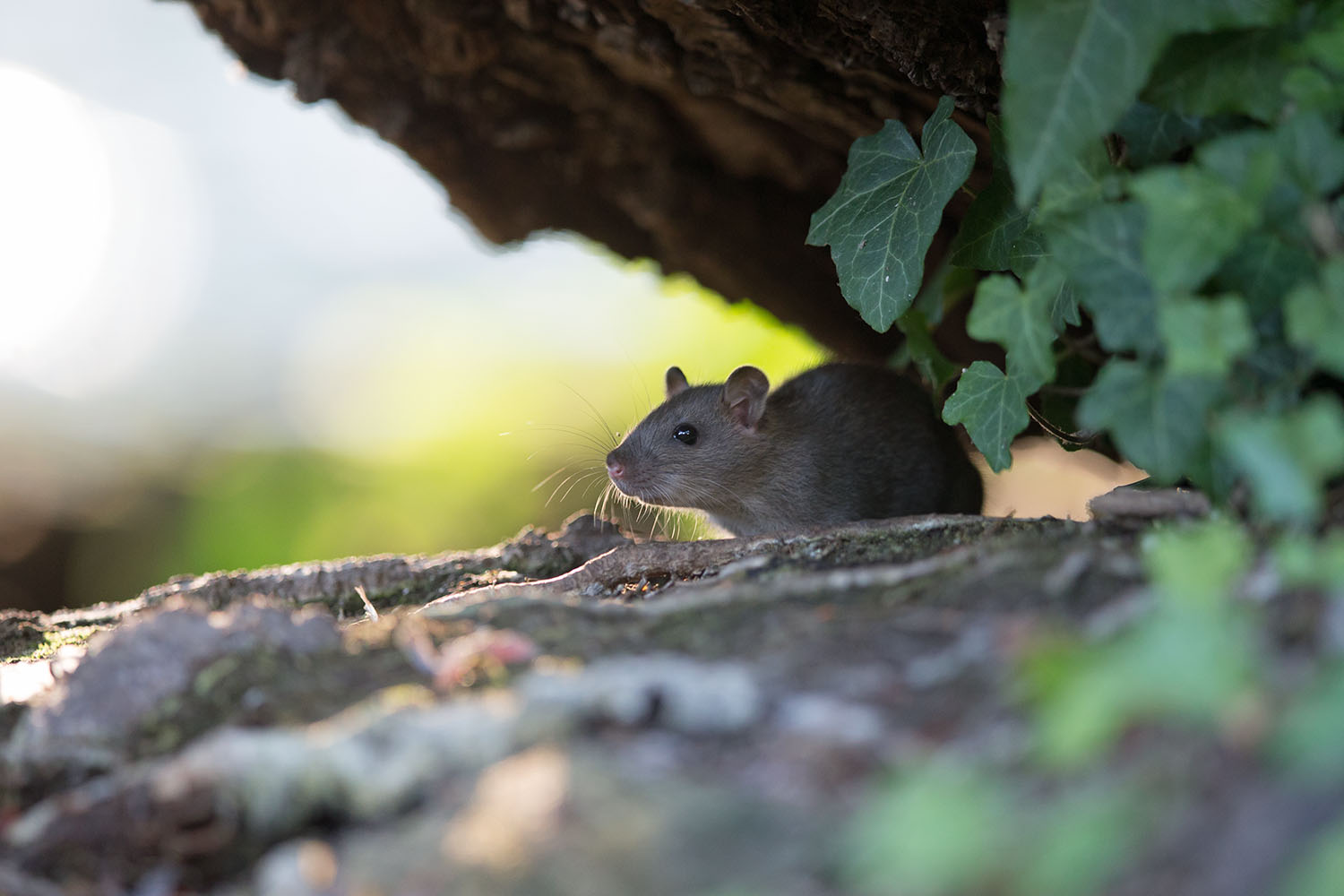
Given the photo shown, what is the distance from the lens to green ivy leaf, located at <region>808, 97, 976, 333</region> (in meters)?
3.52

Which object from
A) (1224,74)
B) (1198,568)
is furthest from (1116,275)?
(1198,568)

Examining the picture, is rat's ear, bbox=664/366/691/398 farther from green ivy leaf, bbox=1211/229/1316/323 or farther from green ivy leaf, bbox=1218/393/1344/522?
A: green ivy leaf, bbox=1218/393/1344/522

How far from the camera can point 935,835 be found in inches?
46.6

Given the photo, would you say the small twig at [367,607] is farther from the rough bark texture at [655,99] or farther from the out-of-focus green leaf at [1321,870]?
the out-of-focus green leaf at [1321,870]

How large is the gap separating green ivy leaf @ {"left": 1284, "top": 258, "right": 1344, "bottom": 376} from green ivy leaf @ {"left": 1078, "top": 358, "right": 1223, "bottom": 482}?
0.31 metres

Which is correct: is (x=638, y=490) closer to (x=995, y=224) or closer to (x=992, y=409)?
(x=995, y=224)

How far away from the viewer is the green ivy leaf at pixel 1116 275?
2318 millimetres

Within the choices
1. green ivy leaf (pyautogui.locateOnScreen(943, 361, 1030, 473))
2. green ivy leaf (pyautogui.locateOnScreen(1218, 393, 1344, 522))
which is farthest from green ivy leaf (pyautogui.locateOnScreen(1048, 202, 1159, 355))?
green ivy leaf (pyautogui.locateOnScreen(1218, 393, 1344, 522))

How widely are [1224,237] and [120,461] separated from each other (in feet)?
28.2

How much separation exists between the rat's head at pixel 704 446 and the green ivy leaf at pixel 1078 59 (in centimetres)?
333

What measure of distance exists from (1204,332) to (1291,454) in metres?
0.39

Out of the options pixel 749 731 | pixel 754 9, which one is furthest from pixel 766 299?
pixel 749 731

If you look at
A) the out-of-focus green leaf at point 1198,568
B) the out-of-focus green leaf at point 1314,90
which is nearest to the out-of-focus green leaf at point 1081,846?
the out-of-focus green leaf at point 1198,568

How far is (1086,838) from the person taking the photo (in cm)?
117
